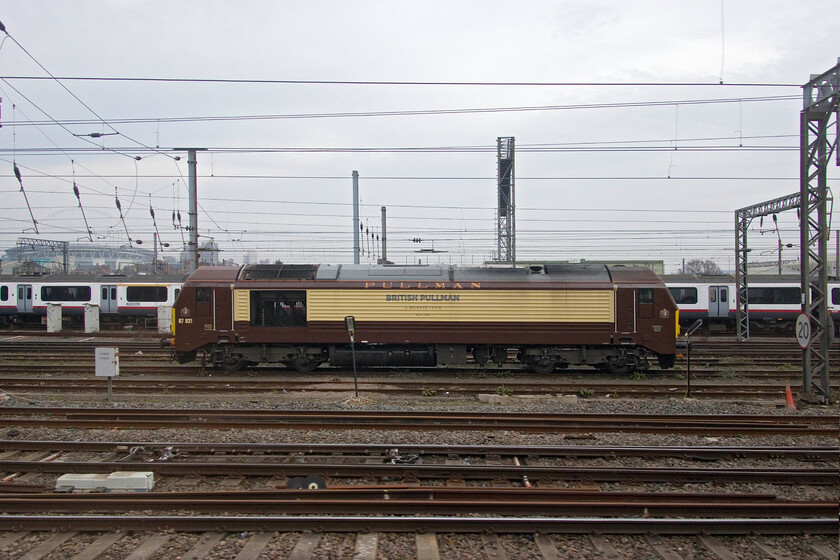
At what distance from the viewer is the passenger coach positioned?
1520 cm

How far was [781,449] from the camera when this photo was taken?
8195 millimetres

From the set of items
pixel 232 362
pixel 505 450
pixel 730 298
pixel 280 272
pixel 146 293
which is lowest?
pixel 505 450

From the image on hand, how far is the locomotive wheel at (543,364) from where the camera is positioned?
1555 centimetres

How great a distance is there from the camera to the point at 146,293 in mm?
29797

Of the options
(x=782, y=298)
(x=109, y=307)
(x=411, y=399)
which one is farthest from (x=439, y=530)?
(x=109, y=307)

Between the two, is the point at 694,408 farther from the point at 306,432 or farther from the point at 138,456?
the point at 138,456

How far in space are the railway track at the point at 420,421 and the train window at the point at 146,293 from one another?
20.0 metres

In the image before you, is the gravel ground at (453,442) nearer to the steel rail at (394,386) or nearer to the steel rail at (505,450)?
the steel rail at (505,450)

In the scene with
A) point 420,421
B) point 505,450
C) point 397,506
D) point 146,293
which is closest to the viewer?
point 397,506

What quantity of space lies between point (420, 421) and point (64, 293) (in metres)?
28.4

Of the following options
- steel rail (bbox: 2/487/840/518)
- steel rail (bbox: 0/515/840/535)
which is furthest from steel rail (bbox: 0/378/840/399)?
steel rail (bbox: 0/515/840/535)

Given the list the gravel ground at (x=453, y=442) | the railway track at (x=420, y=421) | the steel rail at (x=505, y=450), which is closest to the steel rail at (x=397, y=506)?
the gravel ground at (x=453, y=442)

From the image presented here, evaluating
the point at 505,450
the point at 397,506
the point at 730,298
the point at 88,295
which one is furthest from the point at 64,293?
the point at 730,298

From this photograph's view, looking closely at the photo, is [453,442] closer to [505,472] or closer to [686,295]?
[505,472]
